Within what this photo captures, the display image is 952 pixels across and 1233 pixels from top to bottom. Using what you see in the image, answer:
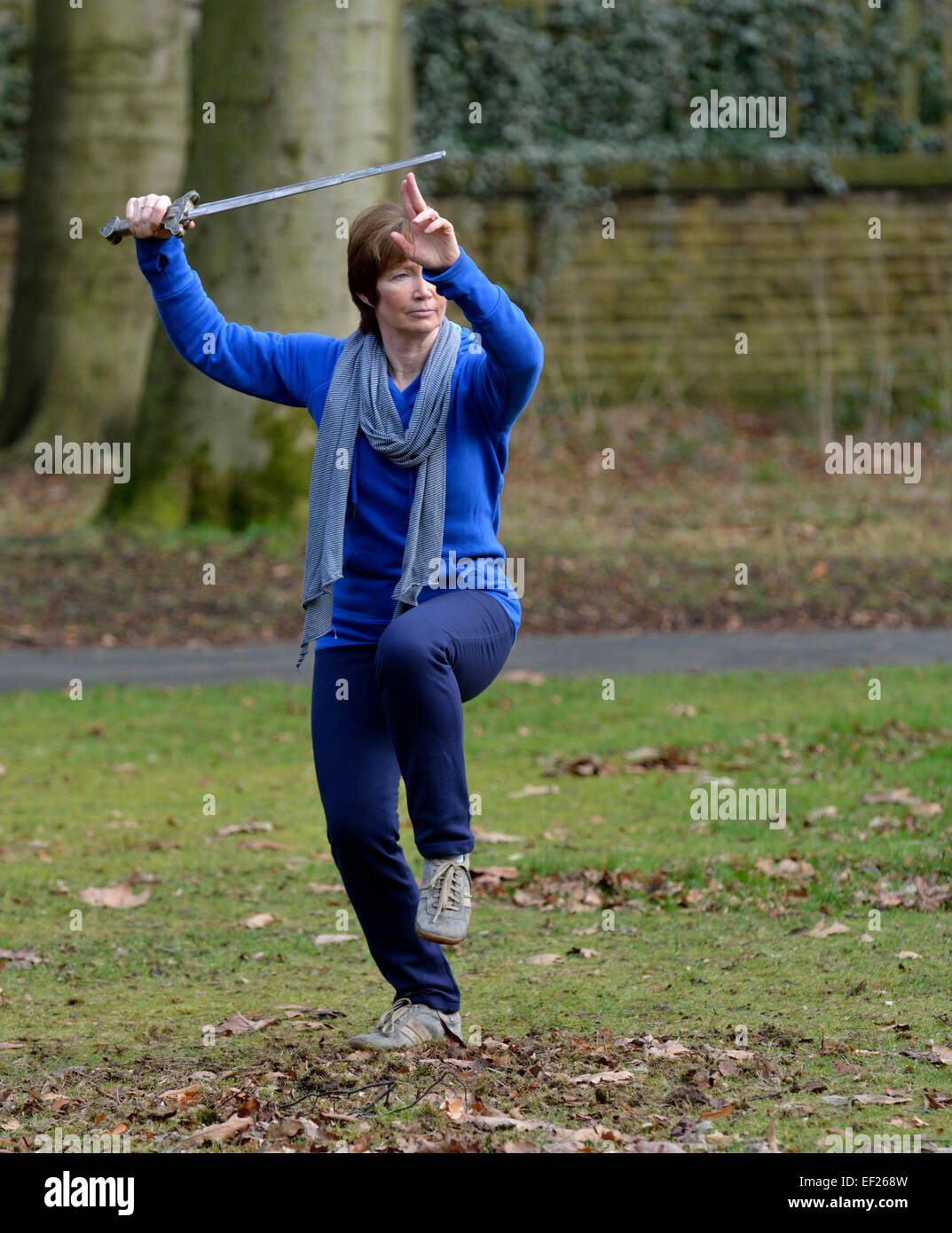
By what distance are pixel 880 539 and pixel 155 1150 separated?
11.2m

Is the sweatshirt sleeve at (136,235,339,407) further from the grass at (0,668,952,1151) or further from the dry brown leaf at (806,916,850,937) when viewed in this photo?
the dry brown leaf at (806,916,850,937)

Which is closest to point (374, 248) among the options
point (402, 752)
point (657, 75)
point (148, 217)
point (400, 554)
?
point (148, 217)

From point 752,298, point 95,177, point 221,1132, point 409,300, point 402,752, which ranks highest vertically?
point 95,177

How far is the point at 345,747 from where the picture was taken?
4.27m

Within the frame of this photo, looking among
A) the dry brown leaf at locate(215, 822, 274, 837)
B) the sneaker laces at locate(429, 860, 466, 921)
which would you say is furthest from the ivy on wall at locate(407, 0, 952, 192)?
the sneaker laces at locate(429, 860, 466, 921)

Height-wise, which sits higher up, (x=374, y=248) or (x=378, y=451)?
(x=374, y=248)

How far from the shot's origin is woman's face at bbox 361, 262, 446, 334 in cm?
419

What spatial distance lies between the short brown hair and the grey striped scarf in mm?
188

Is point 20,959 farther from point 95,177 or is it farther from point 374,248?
point 95,177

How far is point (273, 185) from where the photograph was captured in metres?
13.0

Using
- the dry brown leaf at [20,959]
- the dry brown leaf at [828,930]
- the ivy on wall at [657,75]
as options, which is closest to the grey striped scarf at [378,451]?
the dry brown leaf at [20,959]

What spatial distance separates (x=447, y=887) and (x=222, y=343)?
1528 millimetres

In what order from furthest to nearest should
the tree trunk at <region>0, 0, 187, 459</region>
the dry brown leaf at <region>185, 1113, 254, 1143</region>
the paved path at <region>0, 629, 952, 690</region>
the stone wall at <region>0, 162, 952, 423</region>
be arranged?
1. the stone wall at <region>0, 162, 952, 423</region>
2. the tree trunk at <region>0, 0, 187, 459</region>
3. the paved path at <region>0, 629, 952, 690</region>
4. the dry brown leaf at <region>185, 1113, 254, 1143</region>

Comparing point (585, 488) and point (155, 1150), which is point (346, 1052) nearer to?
point (155, 1150)
